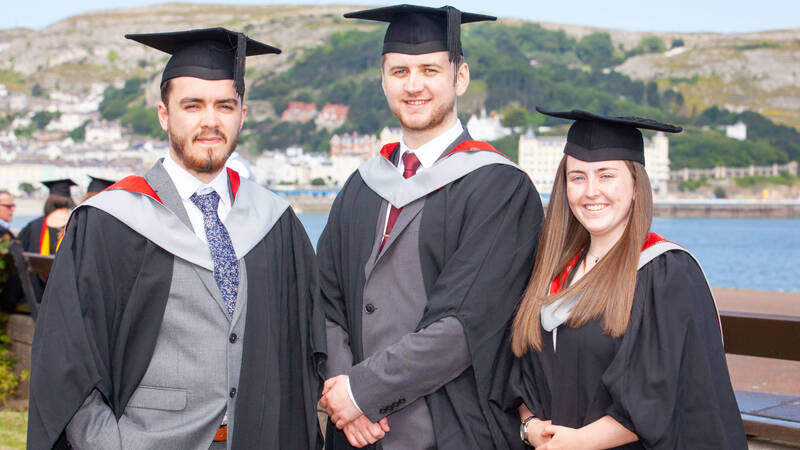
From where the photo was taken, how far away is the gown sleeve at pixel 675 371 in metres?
2.11

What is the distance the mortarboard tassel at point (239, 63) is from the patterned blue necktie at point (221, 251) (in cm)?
31

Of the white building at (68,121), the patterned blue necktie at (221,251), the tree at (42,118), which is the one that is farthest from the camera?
the white building at (68,121)

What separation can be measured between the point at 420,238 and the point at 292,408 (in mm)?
590

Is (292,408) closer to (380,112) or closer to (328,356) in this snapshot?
(328,356)

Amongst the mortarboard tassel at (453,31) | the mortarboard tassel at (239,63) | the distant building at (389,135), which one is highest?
the mortarboard tassel at (453,31)

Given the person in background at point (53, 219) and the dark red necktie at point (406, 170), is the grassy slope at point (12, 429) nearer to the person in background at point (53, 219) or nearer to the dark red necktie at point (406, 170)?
the person in background at point (53, 219)

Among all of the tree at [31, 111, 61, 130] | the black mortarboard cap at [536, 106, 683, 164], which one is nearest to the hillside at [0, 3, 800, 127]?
the tree at [31, 111, 61, 130]

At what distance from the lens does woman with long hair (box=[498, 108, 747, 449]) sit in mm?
2121

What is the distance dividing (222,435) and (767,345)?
1.69m

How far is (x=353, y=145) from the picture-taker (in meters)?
122

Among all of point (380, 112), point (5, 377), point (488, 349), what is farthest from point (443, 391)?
point (380, 112)

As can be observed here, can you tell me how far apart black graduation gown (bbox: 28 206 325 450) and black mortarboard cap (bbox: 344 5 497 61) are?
2.04 ft

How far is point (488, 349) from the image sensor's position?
2414mm

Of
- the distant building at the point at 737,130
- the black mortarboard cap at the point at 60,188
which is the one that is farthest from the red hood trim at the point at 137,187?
the distant building at the point at 737,130
